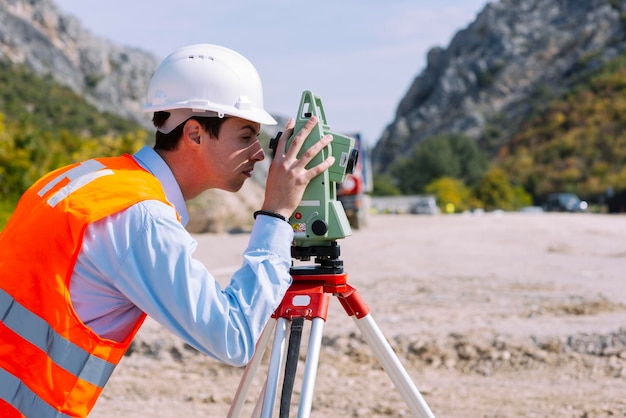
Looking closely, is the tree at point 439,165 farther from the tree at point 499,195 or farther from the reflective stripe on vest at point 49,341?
the reflective stripe on vest at point 49,341

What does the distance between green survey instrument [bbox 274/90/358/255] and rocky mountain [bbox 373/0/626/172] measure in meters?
74.7

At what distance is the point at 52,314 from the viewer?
157 cm

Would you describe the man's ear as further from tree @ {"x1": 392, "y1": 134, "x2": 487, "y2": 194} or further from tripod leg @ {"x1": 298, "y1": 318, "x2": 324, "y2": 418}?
tree @ {"x1": 392, "y1": 134, "x2": 487, "y2": 194}

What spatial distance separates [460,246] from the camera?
12.5 meters

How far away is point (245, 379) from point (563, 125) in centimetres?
6385

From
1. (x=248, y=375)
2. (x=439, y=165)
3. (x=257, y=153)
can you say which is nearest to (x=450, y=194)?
(x=439, y=165)

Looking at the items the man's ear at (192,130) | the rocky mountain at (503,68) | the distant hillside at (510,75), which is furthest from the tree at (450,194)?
the man's ear at (192,130)

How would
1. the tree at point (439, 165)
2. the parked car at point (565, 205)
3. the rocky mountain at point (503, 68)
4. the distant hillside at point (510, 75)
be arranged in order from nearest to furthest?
the parked car at point (565, 205), the tree at point (439, 165), the distant hillside at point (510, 75), the rocky mountain at point (503, 68)

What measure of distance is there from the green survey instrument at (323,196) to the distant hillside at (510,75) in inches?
2173

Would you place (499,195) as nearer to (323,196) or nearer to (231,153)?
(323,196)

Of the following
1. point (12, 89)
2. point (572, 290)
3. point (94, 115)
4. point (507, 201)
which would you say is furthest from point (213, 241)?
point (94, 115)

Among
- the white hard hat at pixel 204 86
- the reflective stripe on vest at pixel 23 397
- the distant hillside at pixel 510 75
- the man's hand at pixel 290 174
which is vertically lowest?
the reflective stripe on vest at pixel 23 397

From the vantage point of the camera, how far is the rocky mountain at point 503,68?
78.9 metres

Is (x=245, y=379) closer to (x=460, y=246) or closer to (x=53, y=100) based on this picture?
(x=460, y=246)
